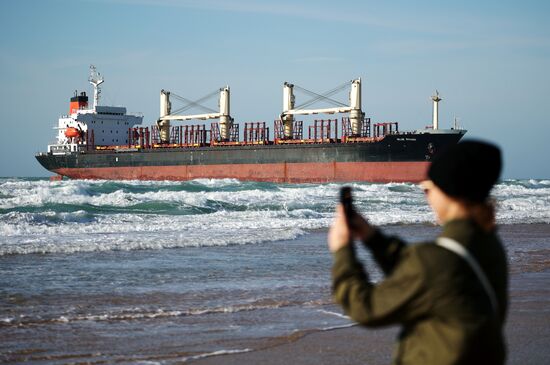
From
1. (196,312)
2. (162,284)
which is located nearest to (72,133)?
(162,284)

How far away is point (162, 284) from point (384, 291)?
5948 mm

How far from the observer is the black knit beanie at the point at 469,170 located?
1.87 metres

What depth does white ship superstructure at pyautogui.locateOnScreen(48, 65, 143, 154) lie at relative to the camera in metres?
53.9

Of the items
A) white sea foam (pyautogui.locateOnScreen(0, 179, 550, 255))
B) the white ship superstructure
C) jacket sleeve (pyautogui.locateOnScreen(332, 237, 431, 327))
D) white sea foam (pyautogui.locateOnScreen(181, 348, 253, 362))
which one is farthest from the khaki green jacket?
the white ship superstructure

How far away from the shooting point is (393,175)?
1512 inches

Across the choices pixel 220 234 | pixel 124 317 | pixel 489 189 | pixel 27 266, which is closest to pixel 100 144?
pixel 220 234

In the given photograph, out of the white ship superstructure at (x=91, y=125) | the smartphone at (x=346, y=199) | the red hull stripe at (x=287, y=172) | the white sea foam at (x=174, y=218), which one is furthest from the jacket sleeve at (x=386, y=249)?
the white ship superstructure at (x=91, y=125)

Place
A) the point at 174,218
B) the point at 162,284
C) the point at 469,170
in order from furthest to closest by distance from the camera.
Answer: the point at 174,218, the point at 162,284, the point at 469,170

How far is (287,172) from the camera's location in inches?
1623

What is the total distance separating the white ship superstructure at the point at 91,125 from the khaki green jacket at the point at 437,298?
52.3 m

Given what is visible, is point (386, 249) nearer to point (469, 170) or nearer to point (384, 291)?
point (384, 291)

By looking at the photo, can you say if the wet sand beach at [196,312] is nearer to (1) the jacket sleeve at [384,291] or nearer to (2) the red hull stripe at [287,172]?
(1) the jacket sleeve at [384,291]

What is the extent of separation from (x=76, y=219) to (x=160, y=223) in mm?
2355

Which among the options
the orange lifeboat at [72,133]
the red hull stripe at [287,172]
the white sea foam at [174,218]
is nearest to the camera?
the white sea foam at [174,218]
